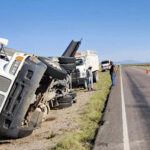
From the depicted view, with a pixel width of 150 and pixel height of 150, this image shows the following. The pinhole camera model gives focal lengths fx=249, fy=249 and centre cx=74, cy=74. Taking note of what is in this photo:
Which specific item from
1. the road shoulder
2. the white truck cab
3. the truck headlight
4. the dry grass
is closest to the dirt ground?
the dry grass

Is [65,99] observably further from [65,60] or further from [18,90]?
[18,90]

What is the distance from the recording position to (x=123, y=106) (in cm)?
1022

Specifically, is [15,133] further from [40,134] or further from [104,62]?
[104,62]

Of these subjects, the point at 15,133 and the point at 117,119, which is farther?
the point at 117,119

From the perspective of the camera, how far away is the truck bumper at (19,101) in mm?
5992

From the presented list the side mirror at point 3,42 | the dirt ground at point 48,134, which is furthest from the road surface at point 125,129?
the side mirror at point 3,42

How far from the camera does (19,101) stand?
20.0ft

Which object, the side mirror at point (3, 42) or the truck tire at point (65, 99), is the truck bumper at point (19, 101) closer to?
the side mirror at point (3, 42)

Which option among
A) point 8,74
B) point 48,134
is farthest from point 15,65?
point 48,134

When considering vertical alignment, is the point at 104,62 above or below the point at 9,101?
above

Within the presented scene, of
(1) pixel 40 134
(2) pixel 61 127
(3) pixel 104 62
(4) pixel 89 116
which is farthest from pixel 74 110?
(3) pixel 104 62

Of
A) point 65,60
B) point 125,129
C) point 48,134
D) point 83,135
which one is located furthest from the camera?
point 65,60

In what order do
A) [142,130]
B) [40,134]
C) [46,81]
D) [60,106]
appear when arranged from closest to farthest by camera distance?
[142,130] → [40,134] → [46,81] → [60,106]

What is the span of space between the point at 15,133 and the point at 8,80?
1.31 meters
